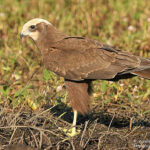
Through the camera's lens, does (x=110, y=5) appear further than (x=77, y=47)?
Yes

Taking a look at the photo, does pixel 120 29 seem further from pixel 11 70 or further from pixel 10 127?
pixel 10 127

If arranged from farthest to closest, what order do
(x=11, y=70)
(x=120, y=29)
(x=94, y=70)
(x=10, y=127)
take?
(x=120, y=29)
(x=11, y=70)
(x=94, y=70)
(x=10, y=127)

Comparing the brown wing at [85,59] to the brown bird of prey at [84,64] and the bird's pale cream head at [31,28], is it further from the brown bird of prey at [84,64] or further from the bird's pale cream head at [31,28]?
the bird's pale cream head at [31,28]

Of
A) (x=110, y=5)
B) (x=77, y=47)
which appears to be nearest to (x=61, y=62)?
(x=77, y=47)

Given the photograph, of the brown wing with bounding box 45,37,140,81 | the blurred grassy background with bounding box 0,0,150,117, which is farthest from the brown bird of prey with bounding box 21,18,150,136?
the blurred grassy background with bounding box 0,0,150,117

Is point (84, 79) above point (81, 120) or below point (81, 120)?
above

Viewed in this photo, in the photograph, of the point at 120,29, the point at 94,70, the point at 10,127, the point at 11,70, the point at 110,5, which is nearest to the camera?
the point at 10,127

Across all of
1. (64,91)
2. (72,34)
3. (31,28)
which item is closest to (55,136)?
(64,91)

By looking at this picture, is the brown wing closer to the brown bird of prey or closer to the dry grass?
the brown bird of prey

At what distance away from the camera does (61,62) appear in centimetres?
459

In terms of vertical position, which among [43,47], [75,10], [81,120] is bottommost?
[81,120]

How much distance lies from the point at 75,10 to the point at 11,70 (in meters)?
2.83

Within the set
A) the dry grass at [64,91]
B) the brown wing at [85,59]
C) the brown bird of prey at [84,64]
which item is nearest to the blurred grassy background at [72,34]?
the dry grass at [64,91]

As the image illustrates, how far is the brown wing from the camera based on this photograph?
4.50 meters
